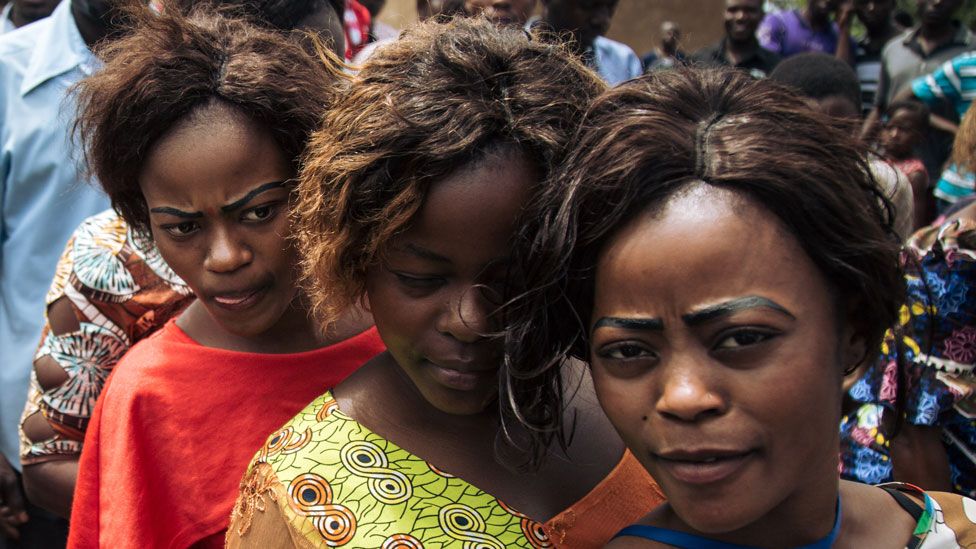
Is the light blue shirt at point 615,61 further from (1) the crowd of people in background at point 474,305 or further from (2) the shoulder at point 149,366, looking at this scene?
(2) the shoulder at point 149,366

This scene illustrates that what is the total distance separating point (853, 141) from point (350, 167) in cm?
76

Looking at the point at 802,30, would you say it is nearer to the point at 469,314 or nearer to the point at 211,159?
the point at 211,159

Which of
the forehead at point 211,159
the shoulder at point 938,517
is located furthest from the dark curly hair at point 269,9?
the shoulder at point 938,517

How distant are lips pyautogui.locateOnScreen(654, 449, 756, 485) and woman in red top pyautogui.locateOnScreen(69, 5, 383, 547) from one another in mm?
960

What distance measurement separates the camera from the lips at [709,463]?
1378mm

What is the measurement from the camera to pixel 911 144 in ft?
20.7

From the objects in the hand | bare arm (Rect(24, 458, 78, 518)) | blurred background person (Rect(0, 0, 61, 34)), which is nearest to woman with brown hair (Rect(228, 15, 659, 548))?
bare arm (Rect(24, 458, 78, 518))

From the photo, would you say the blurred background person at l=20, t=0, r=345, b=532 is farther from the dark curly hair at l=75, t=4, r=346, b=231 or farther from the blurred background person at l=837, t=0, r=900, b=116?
the blurred background person at l=837, t=0, r=900, b=116

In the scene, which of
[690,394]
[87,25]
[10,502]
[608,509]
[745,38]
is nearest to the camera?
[690,394]

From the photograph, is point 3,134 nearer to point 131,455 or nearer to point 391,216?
point 131,455

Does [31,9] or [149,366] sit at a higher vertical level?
[149,366]

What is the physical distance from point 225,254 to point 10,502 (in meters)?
1.54

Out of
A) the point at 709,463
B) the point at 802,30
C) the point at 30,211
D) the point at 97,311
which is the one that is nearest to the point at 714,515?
the point at 709,463

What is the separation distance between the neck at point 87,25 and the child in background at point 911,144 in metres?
4.42
